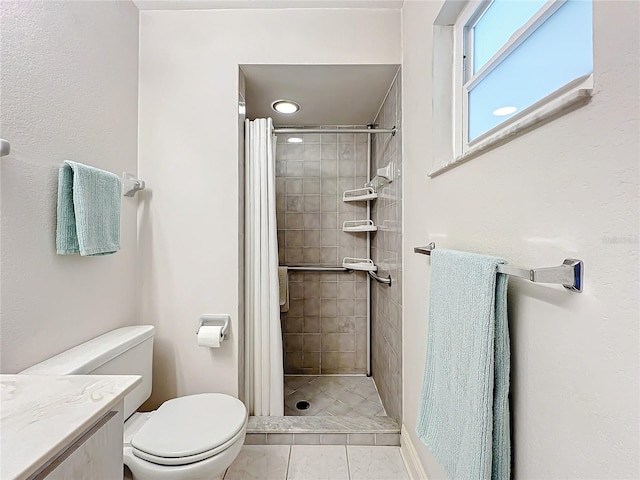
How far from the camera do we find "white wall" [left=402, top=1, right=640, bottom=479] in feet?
1.52

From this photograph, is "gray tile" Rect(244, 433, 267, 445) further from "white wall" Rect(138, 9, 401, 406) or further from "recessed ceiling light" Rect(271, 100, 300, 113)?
"recessed ceiling light" Rect(271, 100, 300, 113)

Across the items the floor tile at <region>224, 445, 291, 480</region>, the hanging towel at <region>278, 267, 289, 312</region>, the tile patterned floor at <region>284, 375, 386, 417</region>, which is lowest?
the tile patterned floor at <region>284, 375, 386, 417</region>

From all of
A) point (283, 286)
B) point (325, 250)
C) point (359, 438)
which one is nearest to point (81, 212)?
point (283, 286)

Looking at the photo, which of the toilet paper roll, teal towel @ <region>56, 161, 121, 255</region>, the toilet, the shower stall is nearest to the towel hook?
teal towel @ <region>56, 161, 121, 255</region>

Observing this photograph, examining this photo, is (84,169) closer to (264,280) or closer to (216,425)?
(264,280)

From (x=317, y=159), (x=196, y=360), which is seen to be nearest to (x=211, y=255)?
(x=196, y=360)

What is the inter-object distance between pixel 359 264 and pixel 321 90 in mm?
1279

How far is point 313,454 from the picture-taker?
1.70m

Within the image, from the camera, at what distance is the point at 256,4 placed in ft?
5.72

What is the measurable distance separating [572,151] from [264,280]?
1583 mm

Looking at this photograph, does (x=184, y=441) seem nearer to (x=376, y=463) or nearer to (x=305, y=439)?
(x=305, y=439)

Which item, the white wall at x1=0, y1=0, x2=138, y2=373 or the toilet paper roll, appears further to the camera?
the toilet paper roll

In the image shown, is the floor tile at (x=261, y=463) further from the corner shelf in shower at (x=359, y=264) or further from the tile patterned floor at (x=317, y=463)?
the corner shelf in shower at (x=359, y=264)

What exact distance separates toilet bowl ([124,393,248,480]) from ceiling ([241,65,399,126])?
1.79 metres
